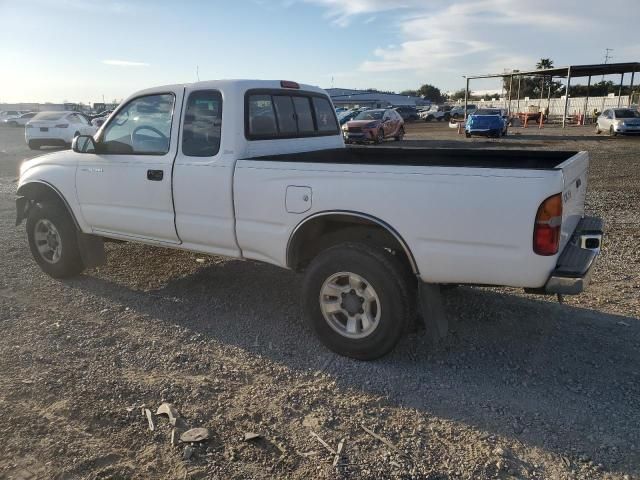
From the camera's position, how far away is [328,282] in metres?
3.97

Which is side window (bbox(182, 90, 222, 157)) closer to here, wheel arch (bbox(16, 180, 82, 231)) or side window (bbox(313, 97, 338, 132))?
side window (bbox(313, 97, 338, 132))

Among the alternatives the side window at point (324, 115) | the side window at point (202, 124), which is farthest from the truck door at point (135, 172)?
the side window at point (324, 115)

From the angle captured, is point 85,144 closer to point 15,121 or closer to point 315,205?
point 315,205

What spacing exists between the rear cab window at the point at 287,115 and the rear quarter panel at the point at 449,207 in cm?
79

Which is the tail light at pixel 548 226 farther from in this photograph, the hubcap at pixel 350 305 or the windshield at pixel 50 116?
the windshield at pixel 50 116

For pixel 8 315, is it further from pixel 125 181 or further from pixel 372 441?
pixel 372 441

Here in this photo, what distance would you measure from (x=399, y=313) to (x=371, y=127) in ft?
69.1

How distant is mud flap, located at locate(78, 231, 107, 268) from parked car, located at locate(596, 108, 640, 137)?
29.9 metres

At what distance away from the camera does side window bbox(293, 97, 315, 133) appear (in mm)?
5293

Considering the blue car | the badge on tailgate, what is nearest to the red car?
the blue car

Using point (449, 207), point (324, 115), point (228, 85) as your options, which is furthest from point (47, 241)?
point (449, 207)

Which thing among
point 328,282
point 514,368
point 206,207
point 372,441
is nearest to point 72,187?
point 206,207

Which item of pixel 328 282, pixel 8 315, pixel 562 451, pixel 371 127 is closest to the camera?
pixel 562 451

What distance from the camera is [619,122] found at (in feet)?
94.3
